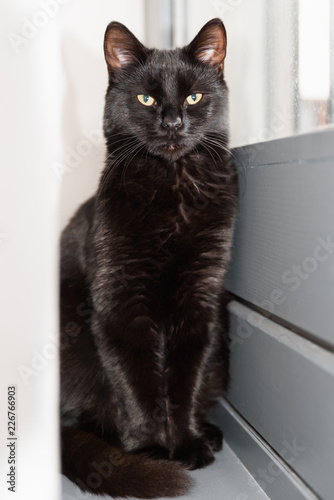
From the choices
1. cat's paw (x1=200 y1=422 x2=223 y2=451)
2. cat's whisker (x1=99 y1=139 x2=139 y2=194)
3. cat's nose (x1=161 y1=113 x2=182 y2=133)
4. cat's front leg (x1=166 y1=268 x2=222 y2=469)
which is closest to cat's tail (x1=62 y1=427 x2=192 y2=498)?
cat's front leg (x1=166 y1=268 x2=222 y2=469)

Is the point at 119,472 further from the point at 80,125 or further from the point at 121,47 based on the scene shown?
the point at 80,125

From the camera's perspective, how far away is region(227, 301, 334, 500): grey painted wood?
2.69 ft

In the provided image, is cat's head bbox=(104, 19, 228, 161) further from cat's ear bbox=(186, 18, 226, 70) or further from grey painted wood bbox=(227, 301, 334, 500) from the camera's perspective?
grey painted wood bbox=(227, 301, 334, 500)

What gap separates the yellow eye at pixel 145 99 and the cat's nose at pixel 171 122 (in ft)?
0.32

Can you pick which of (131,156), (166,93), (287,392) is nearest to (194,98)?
(166,93)

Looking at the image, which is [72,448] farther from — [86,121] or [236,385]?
[86,121]

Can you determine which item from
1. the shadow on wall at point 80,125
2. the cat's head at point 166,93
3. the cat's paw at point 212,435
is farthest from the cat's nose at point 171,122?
the cat's paw at point 212,435

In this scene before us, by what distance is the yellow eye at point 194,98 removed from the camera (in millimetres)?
1205

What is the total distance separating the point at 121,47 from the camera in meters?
1.27

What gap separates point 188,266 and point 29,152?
0.66 metres

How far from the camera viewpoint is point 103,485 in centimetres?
105

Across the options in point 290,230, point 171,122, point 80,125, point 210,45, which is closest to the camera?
point 290,230

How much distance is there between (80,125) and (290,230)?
113 cm

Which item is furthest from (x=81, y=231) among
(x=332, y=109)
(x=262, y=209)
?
(x=332, y=109)
